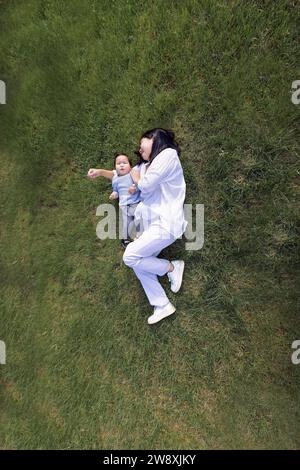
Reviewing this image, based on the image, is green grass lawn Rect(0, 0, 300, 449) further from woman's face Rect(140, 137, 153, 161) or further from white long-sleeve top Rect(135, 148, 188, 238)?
woman's face Rect(140, 137, 153, 161)

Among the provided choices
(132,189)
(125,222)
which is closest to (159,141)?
(132,189)

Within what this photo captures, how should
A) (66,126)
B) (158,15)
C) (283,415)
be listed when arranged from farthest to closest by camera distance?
(66,126)
(158,15)
(283,415)

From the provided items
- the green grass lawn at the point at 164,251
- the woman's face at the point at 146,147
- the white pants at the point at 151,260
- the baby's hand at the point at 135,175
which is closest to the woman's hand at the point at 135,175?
the baby's hand at the point at 135,175

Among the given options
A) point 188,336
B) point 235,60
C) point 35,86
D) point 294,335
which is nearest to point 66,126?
point 35,86

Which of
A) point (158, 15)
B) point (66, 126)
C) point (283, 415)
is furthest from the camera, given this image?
point (66, 126)

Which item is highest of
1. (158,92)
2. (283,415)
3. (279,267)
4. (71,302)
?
(158,92)

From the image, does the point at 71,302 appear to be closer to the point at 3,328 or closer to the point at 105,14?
the point at 3,328

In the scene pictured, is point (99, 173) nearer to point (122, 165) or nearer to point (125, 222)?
point (122, 165)
